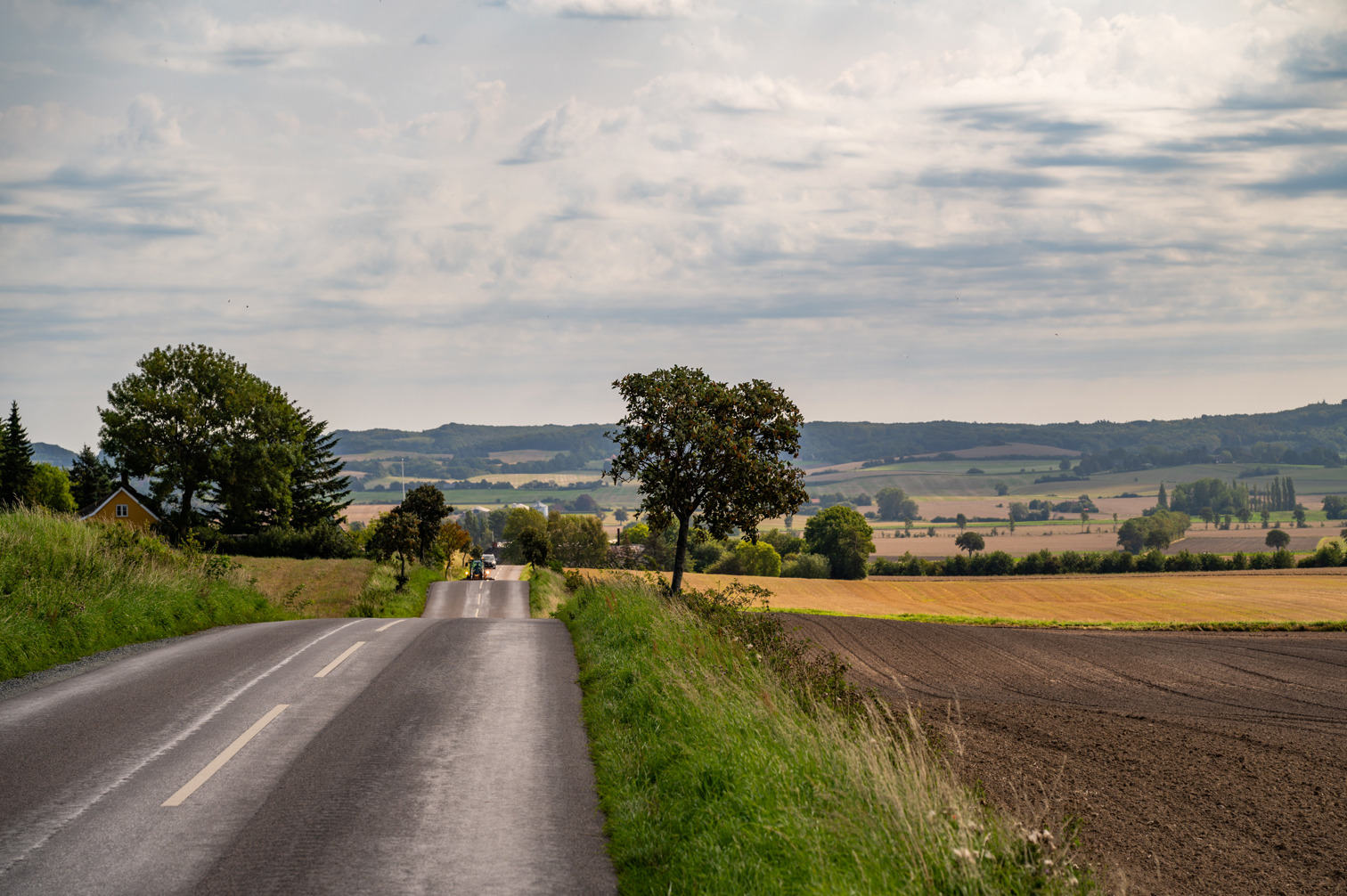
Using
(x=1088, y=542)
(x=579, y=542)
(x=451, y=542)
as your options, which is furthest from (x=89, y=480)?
(x=1088, y=542)

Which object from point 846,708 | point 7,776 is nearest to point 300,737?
point 7,776

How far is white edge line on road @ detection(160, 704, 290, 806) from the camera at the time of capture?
7.63 m

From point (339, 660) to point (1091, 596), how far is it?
7125 centimetres

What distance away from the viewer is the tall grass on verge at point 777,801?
18.1 feet

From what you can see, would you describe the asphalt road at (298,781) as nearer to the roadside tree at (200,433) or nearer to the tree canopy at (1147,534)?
the roadside tree at (200,433)

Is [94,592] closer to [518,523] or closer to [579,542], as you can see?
[579,542]

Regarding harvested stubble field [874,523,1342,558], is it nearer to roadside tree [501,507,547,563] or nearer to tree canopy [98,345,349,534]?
roadside tree [501,507,547,563]

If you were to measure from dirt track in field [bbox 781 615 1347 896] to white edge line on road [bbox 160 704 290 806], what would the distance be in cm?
647

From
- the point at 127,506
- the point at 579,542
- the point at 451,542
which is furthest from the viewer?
the point at 579,542

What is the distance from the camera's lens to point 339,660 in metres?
14.5

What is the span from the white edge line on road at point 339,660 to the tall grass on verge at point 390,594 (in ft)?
94.9

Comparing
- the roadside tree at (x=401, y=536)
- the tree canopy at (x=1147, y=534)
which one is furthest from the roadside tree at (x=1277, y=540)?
the roadside tree at (x=401, y=536)

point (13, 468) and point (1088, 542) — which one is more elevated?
point (13, 468)

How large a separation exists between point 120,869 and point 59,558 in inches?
557
